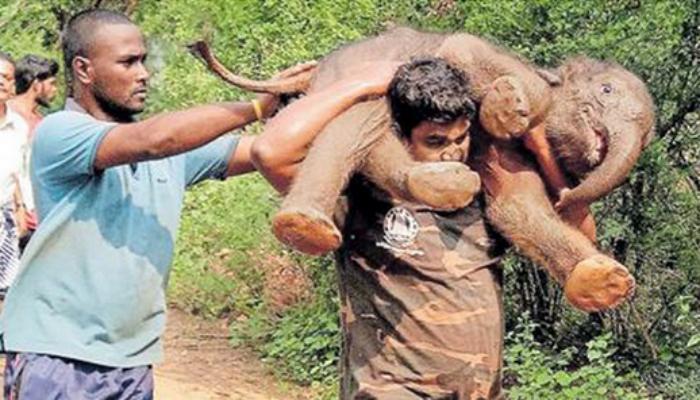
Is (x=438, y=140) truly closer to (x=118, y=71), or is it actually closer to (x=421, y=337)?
(x=421, y=337)

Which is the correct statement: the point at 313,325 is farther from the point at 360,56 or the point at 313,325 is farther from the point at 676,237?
the point at 360,56

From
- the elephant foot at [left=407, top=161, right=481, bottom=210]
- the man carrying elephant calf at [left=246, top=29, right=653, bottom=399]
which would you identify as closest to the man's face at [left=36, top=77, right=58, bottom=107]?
the man carrying elephant calf at [left=246, top=29, right=653, bottom=399]

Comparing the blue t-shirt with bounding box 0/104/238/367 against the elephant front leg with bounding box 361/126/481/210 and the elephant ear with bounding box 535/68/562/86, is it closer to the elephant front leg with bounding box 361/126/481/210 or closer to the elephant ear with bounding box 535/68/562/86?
the elephant front leg with bounding box 361/126/481/210

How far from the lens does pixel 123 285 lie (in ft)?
12.6

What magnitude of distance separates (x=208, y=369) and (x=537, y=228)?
487 cm

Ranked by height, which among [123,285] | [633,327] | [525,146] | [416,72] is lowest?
[633,327]

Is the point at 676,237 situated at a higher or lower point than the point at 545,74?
lower

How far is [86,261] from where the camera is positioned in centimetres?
383

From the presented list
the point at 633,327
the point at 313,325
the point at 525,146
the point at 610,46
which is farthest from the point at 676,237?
the point at 525,146

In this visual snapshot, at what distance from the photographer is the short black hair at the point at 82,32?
3973 mm

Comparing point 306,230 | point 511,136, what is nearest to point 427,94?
point 511,136

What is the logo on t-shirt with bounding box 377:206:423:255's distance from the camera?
3.81 meters

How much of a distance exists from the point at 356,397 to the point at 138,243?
70cm

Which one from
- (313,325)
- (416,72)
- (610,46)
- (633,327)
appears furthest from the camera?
(313,325)
